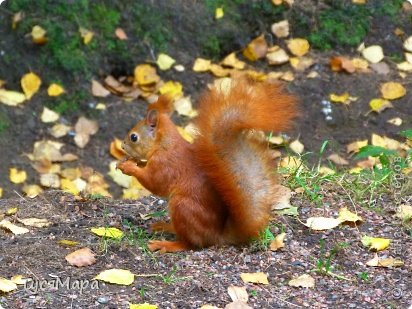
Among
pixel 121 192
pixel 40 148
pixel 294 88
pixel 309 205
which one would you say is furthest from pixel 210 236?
pixel 294 88

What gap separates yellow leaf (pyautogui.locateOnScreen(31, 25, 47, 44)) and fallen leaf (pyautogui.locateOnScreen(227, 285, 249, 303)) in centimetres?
277

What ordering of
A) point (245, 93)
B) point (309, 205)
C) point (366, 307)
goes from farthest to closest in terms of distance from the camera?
point (309, 205) < point (245, 93) < point (366, 307)

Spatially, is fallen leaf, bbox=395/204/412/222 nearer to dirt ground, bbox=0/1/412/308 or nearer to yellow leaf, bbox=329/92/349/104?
dirt ground, bbox=0/1/412/308

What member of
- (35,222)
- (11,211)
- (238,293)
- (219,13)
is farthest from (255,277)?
(219,13)

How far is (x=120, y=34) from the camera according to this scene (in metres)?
5.23

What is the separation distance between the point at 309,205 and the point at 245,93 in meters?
0.67

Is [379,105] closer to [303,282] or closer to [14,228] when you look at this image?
[303,282]

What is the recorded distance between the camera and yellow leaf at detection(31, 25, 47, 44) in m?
5.04

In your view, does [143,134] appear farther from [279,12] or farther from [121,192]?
[279,12]

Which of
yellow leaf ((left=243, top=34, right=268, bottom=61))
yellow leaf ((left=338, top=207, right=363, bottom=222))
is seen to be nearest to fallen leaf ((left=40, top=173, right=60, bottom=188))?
yellow leaf ((left=243, top=34, right=268, bottom=61))

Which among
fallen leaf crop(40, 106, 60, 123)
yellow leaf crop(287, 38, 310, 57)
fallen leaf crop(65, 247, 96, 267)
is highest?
fallen leaf crop(65, 247, 96, 267)

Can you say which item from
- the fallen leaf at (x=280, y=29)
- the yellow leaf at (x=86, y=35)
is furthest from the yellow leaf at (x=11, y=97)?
the fallen leaf at (x=280, y=29)

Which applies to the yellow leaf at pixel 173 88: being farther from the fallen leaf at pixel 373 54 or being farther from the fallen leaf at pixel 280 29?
the fallen leaf at pixel 373 54

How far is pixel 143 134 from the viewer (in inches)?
123
